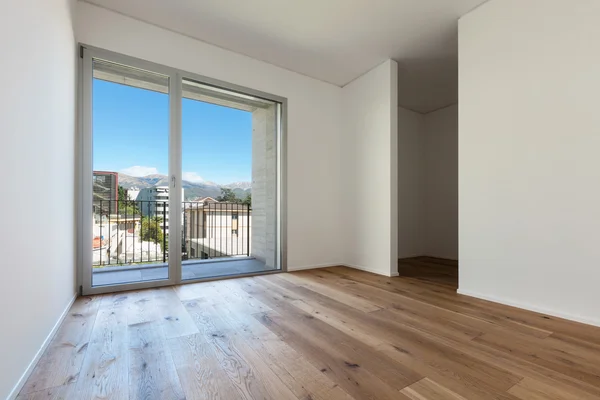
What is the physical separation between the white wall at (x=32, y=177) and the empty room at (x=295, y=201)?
0.02m

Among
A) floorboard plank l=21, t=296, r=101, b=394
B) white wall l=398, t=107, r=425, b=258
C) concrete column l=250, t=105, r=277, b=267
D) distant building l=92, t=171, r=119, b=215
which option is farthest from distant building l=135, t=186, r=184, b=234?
white wall l=398, t=107, r=425, b=258

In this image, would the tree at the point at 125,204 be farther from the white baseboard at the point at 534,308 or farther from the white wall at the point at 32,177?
the white baseboard at the point at 534,308

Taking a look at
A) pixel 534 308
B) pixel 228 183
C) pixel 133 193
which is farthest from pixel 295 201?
pixel 534 308

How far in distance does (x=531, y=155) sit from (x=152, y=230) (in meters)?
3.68

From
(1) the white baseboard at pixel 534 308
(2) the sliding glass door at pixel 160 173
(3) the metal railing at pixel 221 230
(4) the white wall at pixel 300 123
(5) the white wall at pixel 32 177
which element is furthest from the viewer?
(3) the metal railing at pixel 221 230

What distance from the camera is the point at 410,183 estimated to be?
5.12 metres

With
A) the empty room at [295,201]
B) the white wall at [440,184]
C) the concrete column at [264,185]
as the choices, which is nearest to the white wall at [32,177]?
the empty room at [295,201]

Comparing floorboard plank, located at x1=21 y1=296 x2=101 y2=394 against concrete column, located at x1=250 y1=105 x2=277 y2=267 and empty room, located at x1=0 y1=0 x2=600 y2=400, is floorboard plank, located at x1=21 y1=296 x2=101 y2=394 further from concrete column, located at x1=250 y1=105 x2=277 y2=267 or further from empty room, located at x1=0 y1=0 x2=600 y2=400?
concrete column, located at x1=250 y1=105 x2=277 y2=267

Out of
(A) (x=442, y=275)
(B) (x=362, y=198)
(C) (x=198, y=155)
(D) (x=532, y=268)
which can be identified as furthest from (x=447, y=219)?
(C) (x=198, y=155)

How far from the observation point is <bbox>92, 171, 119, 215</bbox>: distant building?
269 centimetres

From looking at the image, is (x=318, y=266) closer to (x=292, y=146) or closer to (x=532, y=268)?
(x=292, y=146)

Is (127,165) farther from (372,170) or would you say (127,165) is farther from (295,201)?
(372,170)

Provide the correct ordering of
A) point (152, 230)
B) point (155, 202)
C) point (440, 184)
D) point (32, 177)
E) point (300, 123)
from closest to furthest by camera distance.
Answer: point (32, 177) → point (155, 202) → point (152, 230) → point (300, 123) → point (440, 184)

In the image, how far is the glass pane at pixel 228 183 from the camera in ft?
12.5
